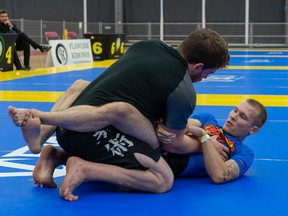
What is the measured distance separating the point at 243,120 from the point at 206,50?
74cm

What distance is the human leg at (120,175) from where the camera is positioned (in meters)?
3.20

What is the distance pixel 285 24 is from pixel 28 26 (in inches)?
457

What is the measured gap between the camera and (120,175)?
3.28 m

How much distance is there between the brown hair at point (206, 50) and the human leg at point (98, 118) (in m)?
0.46

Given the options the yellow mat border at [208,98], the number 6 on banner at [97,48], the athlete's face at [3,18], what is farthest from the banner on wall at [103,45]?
the yellow mat border at [208,98]

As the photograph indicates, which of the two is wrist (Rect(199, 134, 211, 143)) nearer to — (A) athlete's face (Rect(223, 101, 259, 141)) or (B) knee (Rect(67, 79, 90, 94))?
(A) athlete's face (Rect(223, 101, 259, 141))

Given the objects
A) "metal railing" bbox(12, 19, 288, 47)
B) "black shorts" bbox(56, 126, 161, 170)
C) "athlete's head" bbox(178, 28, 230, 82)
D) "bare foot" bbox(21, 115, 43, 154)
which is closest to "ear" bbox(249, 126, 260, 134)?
"athlete's head" bbox(178, 28, 230, 82)

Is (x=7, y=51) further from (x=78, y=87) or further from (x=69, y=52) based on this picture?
(x=78, y=87)

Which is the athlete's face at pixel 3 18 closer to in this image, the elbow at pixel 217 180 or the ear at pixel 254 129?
the ear at pixel 254 129

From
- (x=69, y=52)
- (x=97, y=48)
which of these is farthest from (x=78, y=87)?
(x=97, y=48)

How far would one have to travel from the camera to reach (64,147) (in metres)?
3.35

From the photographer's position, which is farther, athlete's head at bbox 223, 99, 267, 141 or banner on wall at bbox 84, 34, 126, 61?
banner on wall at bbox 84, 34, 126, 61

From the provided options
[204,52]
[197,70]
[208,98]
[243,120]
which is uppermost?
[204,52]

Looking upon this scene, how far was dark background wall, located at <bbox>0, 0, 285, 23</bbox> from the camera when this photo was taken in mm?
25844
